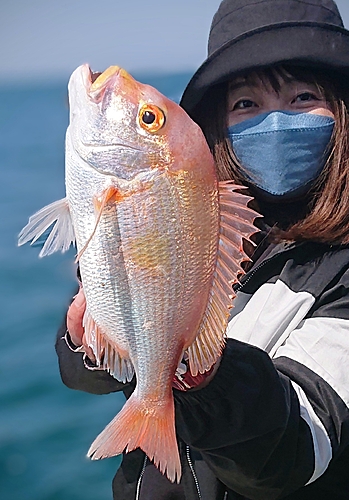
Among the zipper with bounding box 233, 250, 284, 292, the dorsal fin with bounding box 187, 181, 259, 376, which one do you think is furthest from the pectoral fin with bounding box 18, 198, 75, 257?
the zipper with bounding box 233, 250, 284, 292

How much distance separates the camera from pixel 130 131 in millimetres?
895

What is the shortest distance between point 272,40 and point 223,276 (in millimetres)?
989

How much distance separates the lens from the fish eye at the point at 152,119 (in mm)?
887

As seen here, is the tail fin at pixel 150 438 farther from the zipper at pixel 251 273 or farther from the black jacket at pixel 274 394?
the zipper at pixel 251 273

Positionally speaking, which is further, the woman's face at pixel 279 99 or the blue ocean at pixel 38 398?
the blue ocean at pixel 38 398

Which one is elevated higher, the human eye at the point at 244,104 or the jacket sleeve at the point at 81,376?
the human eye at the point at 244,104

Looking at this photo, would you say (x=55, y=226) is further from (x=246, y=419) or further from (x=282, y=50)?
(x=282, y=50)

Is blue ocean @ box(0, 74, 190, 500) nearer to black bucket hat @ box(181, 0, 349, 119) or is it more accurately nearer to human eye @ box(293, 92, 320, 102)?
black bucket hat @ box(181, 0, 349, 119)

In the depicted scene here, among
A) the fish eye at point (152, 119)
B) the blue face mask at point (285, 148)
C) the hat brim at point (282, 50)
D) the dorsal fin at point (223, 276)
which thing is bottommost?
the dorsal fin at point (223, 276)

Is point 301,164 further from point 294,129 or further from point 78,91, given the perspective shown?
point 78,91

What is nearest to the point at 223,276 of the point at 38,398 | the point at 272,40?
the point at 272,40

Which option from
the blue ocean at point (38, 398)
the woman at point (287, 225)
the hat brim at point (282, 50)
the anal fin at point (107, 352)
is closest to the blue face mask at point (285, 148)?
the woman at point (287, 225)

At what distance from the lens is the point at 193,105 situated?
1805mm

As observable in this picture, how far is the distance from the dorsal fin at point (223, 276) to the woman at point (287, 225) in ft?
1.00
